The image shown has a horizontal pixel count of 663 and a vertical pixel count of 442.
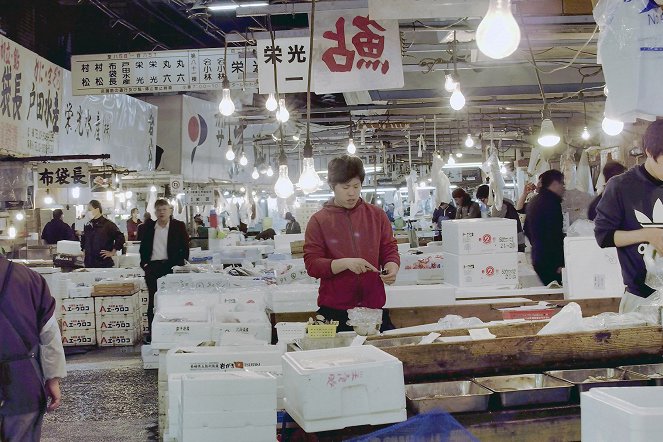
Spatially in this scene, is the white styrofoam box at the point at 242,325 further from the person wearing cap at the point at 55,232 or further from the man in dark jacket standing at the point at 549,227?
the person wearing cap at the point at 55,232

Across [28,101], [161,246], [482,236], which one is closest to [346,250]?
[482,236]

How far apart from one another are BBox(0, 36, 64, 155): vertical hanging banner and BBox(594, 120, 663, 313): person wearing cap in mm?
7616

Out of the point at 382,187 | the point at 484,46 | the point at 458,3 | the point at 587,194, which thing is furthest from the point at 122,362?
the point at 382,187

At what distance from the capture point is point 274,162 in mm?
30719

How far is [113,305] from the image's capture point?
10.8 metres

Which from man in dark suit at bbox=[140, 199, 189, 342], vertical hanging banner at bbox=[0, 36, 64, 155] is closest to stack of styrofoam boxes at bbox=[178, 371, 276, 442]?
vertical hanging banner at bbox=[0, 36, 64, 155]

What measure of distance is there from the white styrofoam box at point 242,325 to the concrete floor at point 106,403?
1.18 meters

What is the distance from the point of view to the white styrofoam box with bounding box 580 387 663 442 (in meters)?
1.70

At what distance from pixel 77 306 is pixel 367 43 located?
6.20 metres

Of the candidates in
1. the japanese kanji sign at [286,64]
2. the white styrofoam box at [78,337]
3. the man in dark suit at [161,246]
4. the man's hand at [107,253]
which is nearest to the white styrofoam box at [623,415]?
the japanese kanji sign at [286,64]

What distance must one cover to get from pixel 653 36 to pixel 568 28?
12.2 ft

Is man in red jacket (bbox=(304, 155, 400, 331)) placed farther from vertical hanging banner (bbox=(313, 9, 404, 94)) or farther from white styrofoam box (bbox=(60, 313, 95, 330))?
white styrofoam box (bbox=(60, 313, 95, 330))

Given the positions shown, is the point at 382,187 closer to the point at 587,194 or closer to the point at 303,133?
the point at 303,133

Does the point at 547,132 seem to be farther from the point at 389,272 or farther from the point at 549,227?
the point at 389,272
